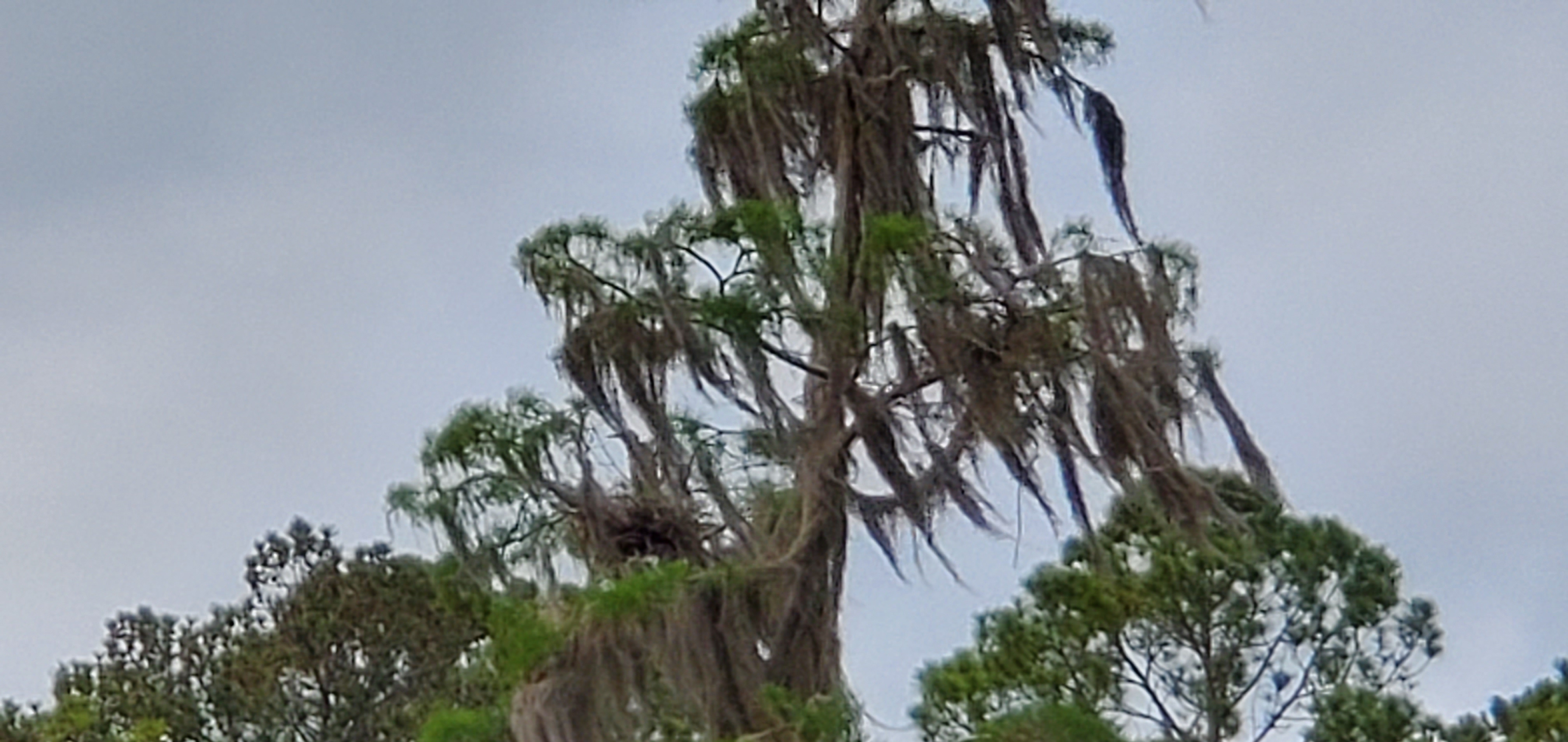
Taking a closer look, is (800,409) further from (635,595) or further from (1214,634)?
(1214,634)

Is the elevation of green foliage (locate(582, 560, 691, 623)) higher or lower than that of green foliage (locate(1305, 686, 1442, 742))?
lower

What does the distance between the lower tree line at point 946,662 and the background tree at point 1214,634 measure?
0.01 meters

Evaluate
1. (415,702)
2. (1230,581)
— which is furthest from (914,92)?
(415,702)

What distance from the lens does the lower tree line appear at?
7078mm

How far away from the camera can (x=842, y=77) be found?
8.10 meters

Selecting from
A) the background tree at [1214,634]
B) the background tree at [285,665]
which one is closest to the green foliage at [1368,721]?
the background tree at [1214,634]

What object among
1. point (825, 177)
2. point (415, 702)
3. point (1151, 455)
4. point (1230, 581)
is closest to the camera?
point (1151, 455)

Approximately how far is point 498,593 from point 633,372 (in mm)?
767

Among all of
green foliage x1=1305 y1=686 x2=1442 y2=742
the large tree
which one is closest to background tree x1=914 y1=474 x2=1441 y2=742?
green foliage x1=1305 y1=686 x2=1442 y2=742

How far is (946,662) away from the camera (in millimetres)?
11172

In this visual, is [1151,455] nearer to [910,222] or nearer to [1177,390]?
[1177,390]

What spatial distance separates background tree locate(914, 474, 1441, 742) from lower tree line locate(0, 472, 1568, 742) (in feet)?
0.04

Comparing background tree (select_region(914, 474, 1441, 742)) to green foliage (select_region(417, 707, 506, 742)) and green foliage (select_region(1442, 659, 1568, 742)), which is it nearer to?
green foliage (select_region(1442, 659, 1568, 742))

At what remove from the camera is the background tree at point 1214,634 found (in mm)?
12141
